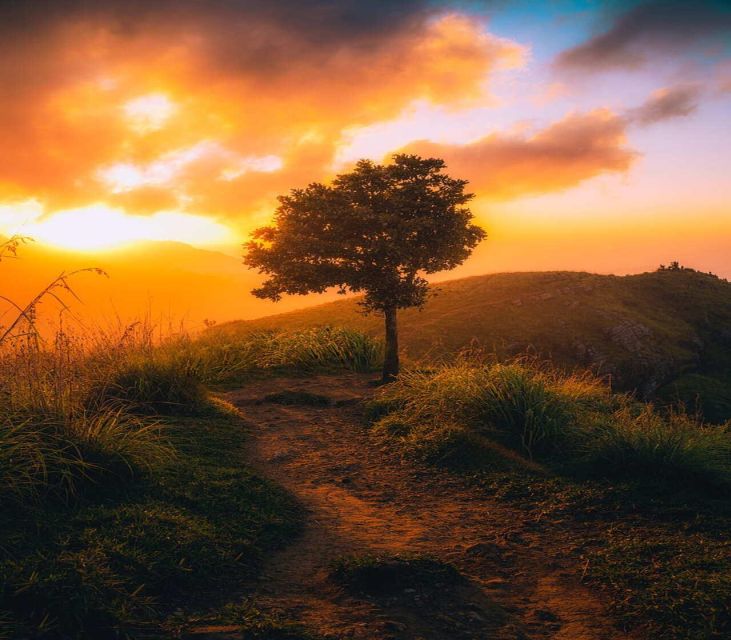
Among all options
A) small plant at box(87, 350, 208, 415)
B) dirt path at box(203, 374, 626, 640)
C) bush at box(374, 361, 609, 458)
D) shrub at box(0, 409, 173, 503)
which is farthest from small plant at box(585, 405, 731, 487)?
small plant at box(87, 350, 208, 415)

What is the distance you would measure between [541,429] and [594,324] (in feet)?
46.0

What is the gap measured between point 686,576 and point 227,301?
558 feet

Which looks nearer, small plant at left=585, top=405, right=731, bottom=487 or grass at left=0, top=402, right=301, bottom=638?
grass at left=0, top=402, right=301, bottom=638

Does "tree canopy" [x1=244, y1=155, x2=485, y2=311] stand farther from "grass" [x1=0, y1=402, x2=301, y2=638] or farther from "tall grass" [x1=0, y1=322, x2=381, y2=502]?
"grass" [x1=0, y1=402, x2=301, y2=638]

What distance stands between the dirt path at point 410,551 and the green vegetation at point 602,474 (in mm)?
315

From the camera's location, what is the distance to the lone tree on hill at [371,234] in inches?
534

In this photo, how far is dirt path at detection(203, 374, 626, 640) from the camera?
4.10m

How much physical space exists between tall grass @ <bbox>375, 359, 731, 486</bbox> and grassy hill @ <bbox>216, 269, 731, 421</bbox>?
6.87 m

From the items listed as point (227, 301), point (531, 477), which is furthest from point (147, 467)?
point (227, 301)

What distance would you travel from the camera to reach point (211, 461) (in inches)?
301

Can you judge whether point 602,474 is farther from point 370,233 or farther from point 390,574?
point 370,233

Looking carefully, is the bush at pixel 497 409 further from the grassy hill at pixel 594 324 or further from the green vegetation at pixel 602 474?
the grassy hill at pixel 594 324

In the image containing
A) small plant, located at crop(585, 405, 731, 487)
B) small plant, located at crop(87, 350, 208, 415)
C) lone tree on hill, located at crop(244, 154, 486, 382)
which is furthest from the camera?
lone tree on hill, located at crop(244, 154, 486, 382)

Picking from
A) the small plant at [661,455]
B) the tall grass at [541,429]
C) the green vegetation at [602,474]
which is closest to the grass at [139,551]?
the green vegetation at [602,474]
